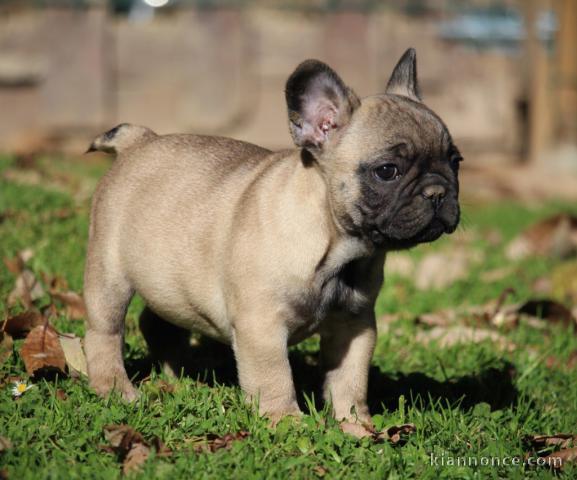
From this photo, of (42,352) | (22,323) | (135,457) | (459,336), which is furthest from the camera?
(459,336)

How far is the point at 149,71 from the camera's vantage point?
11.8 m

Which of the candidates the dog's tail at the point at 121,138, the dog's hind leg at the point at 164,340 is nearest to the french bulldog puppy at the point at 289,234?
the dog's tail at the point at 121,138

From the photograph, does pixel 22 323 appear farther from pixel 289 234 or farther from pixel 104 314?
pixel 289 234

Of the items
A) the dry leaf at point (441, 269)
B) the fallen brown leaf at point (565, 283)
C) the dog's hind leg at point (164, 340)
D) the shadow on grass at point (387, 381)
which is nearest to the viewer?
the shadow on grass at point (387, 381)

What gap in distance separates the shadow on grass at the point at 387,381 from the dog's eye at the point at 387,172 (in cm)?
105

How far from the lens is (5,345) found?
14.4 ft

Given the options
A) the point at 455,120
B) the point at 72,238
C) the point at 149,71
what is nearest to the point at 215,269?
the point at 72,238

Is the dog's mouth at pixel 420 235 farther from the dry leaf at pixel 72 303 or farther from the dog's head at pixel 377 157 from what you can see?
the dry leaf at pixel 72 303

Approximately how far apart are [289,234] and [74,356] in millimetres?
1302

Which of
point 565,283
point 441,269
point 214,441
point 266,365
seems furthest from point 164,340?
point 565,283

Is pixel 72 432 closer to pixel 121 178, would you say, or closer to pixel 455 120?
pixel 121 178

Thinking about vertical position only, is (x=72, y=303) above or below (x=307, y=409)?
above

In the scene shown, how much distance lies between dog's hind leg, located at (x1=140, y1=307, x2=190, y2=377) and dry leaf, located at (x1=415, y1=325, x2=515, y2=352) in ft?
4.74

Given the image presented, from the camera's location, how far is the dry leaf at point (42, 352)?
4164mm
